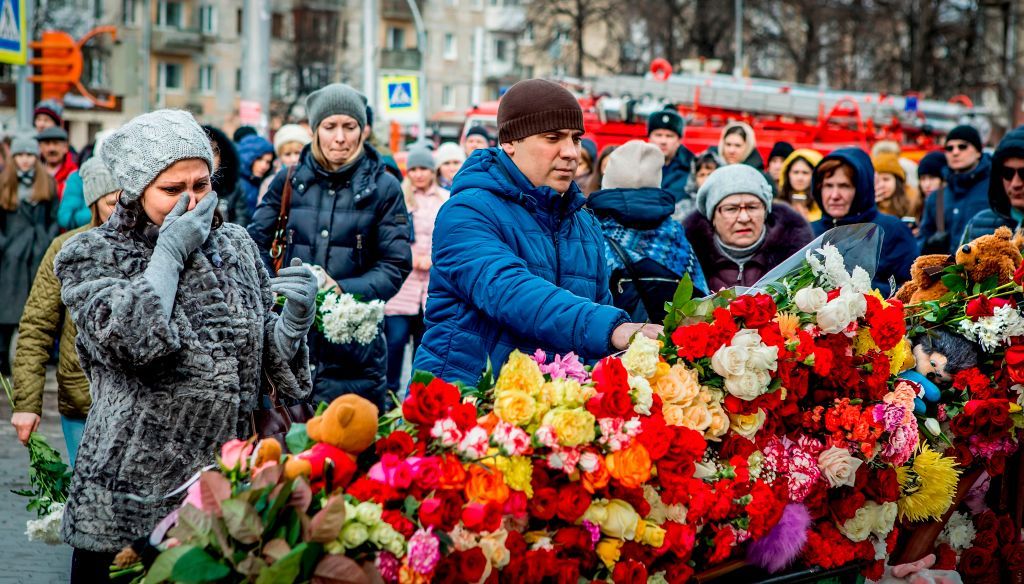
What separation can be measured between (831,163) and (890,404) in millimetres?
3552

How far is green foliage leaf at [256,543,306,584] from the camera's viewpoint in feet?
8.48

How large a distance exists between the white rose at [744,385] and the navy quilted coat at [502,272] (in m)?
0.33

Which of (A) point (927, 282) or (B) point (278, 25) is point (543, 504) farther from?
(B) point (278, 25)

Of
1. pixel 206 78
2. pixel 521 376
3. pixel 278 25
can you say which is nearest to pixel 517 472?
pixel 521 376

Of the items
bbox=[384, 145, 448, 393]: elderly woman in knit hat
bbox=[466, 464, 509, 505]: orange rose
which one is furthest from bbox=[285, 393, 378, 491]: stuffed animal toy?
bbox=[384, 145, 448, 393]: elderly woman in knit hat

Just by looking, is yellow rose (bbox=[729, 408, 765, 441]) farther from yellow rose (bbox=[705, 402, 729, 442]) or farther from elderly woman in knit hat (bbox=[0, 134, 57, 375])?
elderly woman in knit hat (bbox=[0, 134, 57, 375])

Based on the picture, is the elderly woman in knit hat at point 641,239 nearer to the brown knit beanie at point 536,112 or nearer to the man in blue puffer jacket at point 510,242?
the man in blue puffer jacket at point 510,242

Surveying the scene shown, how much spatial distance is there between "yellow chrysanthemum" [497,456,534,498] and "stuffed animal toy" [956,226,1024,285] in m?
2.55

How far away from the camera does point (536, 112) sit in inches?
155

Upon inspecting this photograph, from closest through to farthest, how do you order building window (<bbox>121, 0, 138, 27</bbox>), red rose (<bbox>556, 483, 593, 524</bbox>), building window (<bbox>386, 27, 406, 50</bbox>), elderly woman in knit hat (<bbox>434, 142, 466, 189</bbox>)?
red rose (<bbox>556, 483, 593, 524</bbox>) → elderly woman in knit hat (<bbox>434, 142, 466, 189</bbox>) → building window (<bbox>121, 0, 138, 27</bbox>) → building window (<bbox>386, 27, 406, 50</bbox>)

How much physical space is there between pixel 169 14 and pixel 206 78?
329 centimetres

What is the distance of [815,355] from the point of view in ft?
11.7

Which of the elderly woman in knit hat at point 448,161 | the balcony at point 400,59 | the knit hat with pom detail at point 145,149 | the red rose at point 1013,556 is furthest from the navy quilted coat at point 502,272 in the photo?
the balcony at point 400,59

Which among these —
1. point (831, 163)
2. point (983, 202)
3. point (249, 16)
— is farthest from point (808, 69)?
point (831, 163)
